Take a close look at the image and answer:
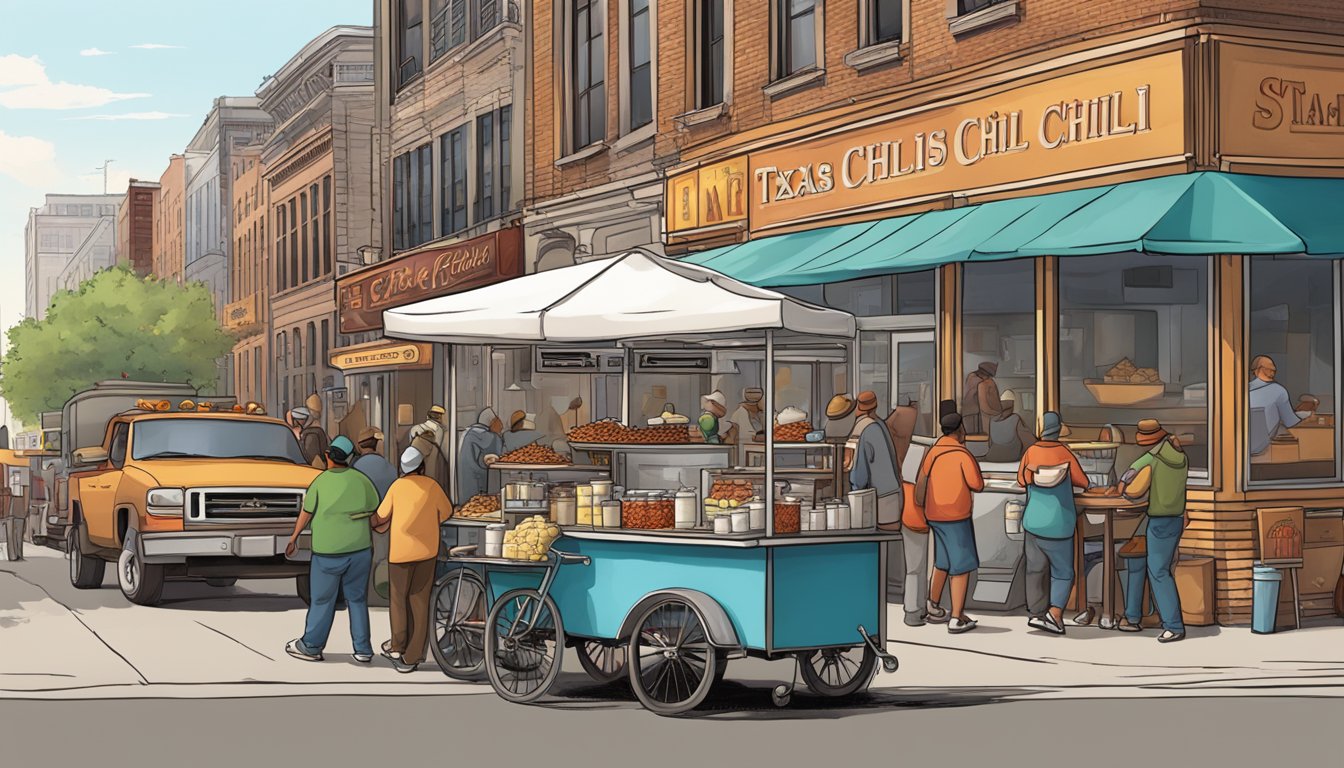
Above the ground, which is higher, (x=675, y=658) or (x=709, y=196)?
(x=709, y=196)

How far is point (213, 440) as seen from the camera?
1967cm

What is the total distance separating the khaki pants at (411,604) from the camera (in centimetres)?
1253

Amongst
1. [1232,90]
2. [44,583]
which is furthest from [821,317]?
[44,583]

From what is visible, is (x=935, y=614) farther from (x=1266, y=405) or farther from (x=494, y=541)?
(x=494, y=541)

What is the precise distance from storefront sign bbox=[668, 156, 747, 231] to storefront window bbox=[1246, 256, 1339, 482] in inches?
311

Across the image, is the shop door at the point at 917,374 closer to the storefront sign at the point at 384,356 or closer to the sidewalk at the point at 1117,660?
the sidewalk at the point at 1117,660

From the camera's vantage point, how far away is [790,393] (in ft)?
73.5

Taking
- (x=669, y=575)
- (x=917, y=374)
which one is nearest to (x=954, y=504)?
(x=669, y=575)

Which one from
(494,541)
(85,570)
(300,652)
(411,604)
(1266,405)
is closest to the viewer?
(494,541)

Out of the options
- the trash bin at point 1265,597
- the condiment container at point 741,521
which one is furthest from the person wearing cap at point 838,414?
the condiment container at point 741,521

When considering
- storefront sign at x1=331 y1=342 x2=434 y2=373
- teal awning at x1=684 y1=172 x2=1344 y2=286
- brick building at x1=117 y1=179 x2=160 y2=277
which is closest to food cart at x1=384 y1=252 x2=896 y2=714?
teal awning at x1=684 y1=172 x2=1344 y2=286

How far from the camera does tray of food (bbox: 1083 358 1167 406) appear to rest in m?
16.6

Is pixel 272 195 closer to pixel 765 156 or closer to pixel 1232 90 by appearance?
pixel 765 156

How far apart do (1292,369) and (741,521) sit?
746 centimetres
